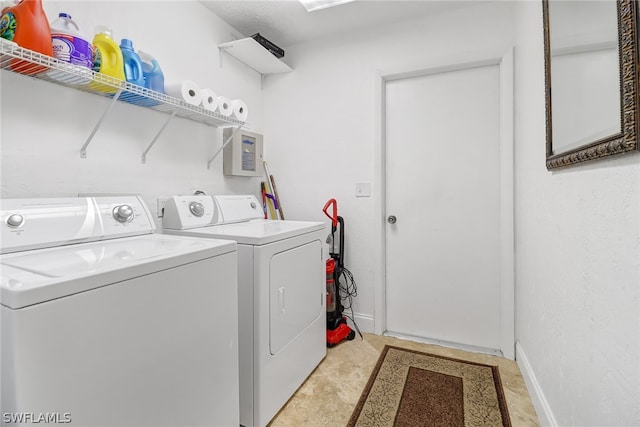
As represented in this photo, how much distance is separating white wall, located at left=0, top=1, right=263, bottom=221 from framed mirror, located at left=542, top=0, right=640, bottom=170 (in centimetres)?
197

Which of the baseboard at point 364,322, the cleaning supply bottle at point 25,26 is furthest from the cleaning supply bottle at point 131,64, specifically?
the baseboard at point 364,322

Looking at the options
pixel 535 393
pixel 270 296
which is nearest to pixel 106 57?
pixel 270 296

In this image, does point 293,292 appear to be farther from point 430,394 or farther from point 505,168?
point 505,168

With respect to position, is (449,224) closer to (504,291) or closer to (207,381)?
(504,291)

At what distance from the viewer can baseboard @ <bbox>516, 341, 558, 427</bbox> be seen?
4.52 feet

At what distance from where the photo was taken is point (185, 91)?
5.53 feet

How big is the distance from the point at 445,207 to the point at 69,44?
2.31 m

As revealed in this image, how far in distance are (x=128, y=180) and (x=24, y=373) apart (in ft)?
3.96

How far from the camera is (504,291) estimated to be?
7.11 feet

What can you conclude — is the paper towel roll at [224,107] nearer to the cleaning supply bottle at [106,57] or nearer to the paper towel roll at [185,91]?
the paper towel roll at [185,91]

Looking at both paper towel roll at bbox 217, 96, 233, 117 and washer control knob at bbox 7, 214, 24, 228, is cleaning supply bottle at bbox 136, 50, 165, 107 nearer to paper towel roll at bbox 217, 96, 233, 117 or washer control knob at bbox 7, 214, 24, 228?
paper towel roll at bbox 217, 96, 233, 117

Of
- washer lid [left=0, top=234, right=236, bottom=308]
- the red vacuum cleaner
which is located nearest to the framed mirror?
washer lid [left=0, top=234, right=236, bottom=308]

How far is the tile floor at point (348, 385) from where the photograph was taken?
61.7 inches

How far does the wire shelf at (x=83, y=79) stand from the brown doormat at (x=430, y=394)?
6.13 ft
